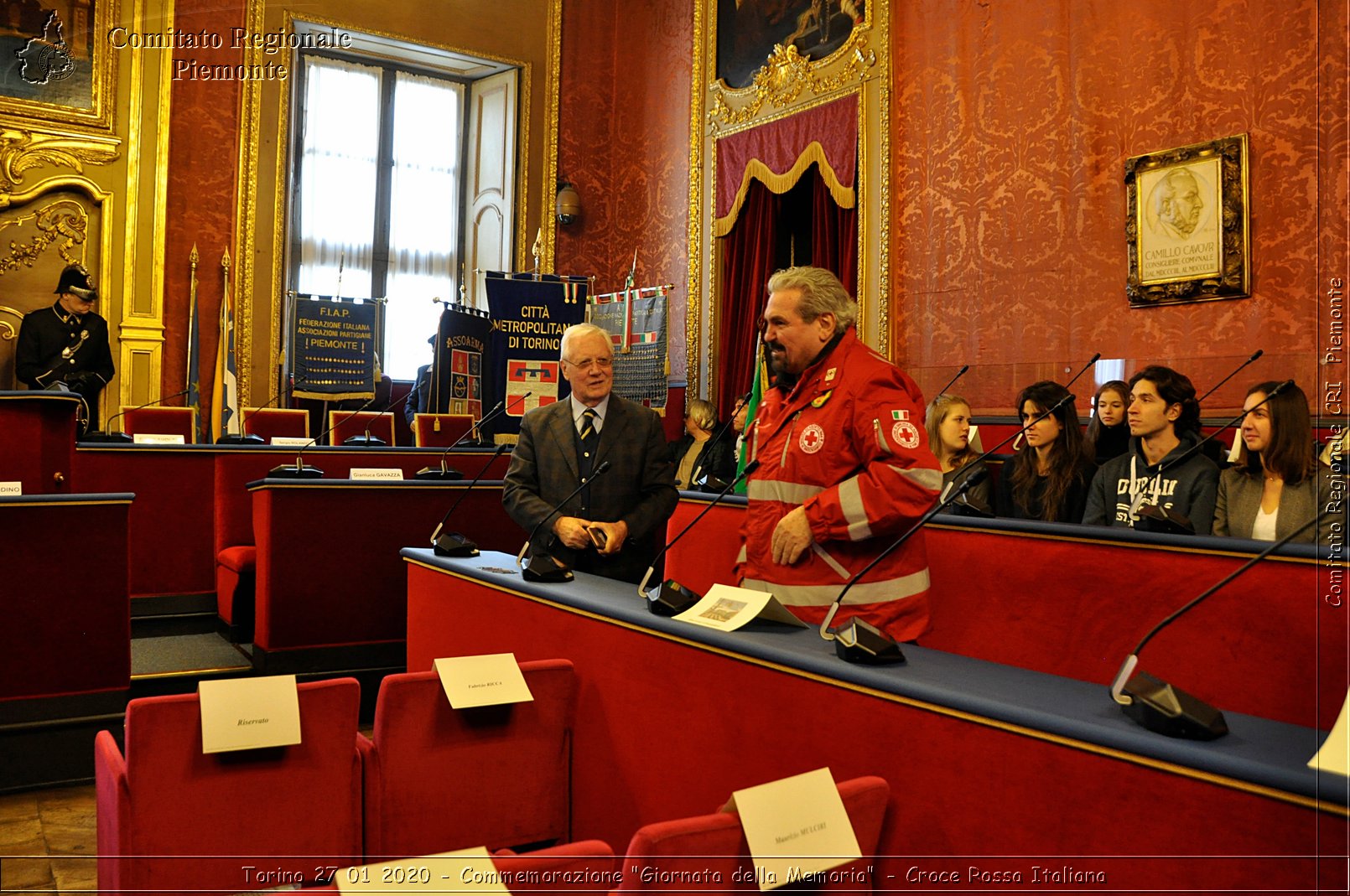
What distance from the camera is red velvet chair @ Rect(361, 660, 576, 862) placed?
1692 mm

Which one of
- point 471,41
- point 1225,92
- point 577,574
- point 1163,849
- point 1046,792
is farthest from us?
point 471,41

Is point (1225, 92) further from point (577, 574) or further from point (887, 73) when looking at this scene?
point (577, 574)

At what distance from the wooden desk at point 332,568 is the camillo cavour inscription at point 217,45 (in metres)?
5.22

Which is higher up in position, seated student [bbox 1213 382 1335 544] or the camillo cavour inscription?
the camillo cavour inscription

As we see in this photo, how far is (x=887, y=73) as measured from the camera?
22.5ft

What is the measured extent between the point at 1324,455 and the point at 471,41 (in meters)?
8.02

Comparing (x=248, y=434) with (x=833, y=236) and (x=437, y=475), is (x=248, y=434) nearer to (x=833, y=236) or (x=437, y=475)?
(x=437, y=475)

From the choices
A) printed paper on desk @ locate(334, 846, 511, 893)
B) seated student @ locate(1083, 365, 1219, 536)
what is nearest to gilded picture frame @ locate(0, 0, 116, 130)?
seated student @ locate(1083, 365, 1219, 536)

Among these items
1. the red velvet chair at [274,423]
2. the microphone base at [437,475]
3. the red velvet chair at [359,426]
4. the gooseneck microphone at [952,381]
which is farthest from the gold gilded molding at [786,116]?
the microphone base at [437,475]

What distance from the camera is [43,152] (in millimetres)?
7359

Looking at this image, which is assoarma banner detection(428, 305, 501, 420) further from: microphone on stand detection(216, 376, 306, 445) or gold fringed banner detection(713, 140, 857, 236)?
gold fringed banner detection(713, 140, 857, 236)

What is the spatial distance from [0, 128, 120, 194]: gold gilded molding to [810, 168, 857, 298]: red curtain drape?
506cm

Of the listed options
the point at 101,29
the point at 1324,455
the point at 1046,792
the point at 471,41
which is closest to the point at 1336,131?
the point at 1324,455

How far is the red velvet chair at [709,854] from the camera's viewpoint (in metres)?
0.97
